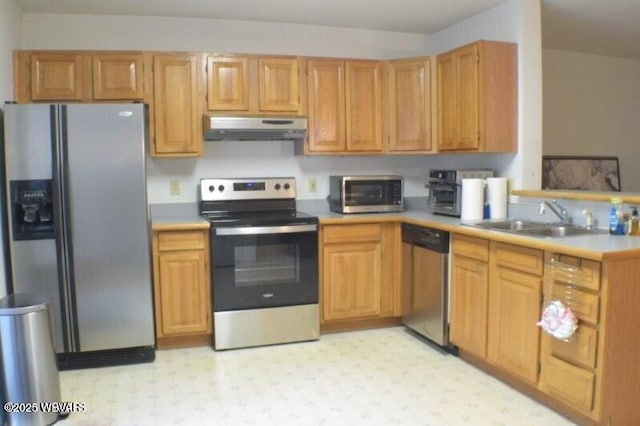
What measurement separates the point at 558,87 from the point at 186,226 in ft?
12.8

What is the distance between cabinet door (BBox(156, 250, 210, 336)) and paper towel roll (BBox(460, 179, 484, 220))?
1856mm

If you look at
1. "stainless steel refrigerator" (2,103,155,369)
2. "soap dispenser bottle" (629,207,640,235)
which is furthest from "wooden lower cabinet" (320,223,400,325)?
"soap dispenser bottle" (629,207,640,235)

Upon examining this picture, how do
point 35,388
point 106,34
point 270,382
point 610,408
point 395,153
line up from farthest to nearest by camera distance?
point 395,153
point 106,34
point 270,382
point 35,388
point 610,408

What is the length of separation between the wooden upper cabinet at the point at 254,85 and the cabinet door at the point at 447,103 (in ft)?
3.57

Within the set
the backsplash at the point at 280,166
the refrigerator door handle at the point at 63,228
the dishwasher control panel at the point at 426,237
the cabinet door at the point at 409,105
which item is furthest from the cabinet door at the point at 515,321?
the refrigerator door handle at the point at 63,228

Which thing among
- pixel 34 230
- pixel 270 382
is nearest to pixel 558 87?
pixel 270 382

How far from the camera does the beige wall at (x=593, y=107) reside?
515 cm

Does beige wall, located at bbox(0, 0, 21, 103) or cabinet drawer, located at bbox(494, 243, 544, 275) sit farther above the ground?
beige wall, located at bbox(0, 0, 21, 103)

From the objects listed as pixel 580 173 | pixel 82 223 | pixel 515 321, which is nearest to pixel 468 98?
pixel 515 321

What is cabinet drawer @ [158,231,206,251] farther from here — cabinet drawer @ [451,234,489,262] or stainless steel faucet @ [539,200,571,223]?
stainless steel faucet @ [539,200,571,223]

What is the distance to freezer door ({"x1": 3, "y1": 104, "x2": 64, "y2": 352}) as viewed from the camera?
3.10 metres

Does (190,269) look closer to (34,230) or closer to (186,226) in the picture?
(186,226)

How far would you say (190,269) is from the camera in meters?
3.61

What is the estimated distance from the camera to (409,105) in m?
4.16
